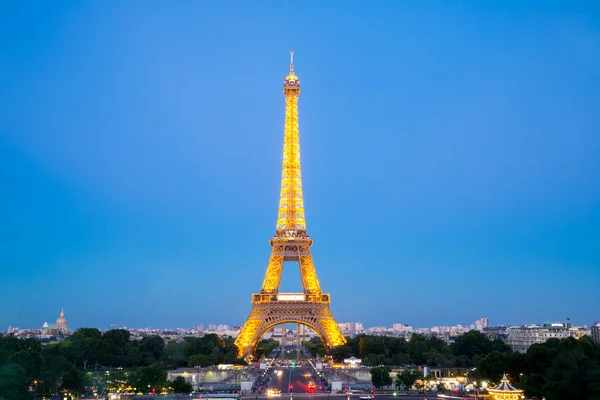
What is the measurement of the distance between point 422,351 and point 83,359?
43.4 meters

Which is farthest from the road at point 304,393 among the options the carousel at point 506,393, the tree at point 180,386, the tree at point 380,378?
the carousel at point 506,393

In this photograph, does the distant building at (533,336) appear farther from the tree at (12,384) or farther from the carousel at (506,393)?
the tree at (12,384)

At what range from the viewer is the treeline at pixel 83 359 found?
4494 cm

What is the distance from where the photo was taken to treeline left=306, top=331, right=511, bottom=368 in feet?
243

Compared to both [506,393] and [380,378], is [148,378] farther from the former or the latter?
[506,393]

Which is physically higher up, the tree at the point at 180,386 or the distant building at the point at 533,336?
the distant building at the point at 533,336

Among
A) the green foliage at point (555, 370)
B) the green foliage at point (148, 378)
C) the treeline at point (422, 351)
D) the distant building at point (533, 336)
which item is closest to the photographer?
the green foliage at point (555, 370)

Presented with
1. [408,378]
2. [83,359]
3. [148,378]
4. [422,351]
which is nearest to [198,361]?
[83,359]

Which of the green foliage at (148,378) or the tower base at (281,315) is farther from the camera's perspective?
the tower base at (281,315)

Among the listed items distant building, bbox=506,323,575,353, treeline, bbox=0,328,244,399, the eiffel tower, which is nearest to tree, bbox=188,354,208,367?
treeline, bbox=0,328,244,399

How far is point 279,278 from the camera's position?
68625 millimetres

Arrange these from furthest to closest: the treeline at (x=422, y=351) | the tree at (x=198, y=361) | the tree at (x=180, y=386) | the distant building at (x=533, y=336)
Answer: the distant building at (x=533, y=336)
the treeline at (x=422, y=351)
the tree at (x=198, y=361)
the tree at (x=180, y=386)

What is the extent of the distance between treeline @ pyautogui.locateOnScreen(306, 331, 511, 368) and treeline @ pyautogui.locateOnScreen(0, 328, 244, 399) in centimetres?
1747

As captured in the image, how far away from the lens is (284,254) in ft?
224
